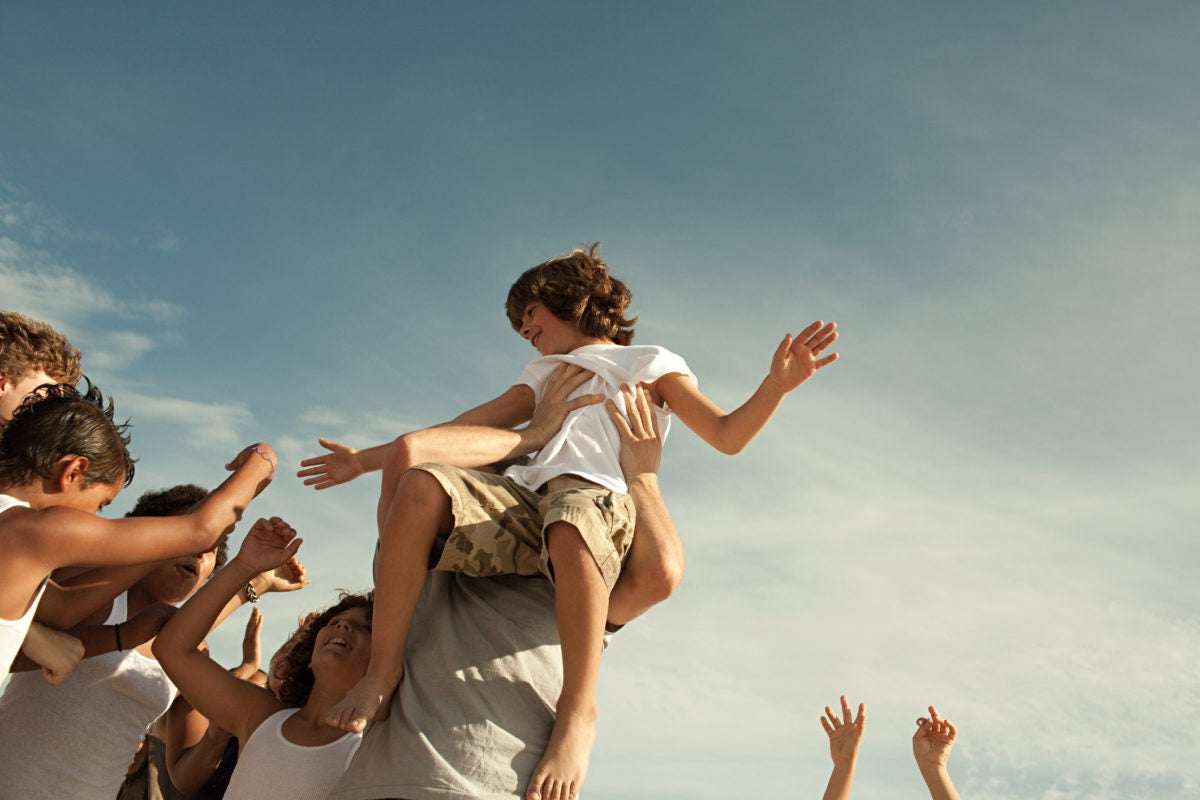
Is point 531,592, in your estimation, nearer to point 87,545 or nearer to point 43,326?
point 87,545

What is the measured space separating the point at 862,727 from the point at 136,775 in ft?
16.8

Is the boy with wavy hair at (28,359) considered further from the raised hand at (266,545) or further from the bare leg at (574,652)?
the bare leg at (574,652)

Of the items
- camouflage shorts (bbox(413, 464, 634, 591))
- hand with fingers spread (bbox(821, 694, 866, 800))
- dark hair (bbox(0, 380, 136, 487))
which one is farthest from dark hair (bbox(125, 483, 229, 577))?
hand with fingers spread (bbox(821, 694, 866, 800))

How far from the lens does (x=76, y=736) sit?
375 centimetres

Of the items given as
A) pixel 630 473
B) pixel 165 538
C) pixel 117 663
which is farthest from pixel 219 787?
pixel 630 473

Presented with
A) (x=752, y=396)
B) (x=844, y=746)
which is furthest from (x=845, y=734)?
(x=752, y=396)

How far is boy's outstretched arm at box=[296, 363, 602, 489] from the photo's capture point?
342 cm

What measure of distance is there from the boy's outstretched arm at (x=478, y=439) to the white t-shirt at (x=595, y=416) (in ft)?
0.15

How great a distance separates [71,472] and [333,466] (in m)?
0.92

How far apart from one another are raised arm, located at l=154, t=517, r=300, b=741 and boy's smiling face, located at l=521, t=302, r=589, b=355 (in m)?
1.35

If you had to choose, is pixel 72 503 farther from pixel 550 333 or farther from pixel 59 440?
pixel 550 333

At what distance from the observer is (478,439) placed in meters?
3.57

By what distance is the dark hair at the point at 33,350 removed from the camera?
4250mm

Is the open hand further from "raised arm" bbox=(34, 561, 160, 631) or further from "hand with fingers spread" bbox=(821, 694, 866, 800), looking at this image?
"hand with fingers spread" bbox=(821, 694, 866, 800)
